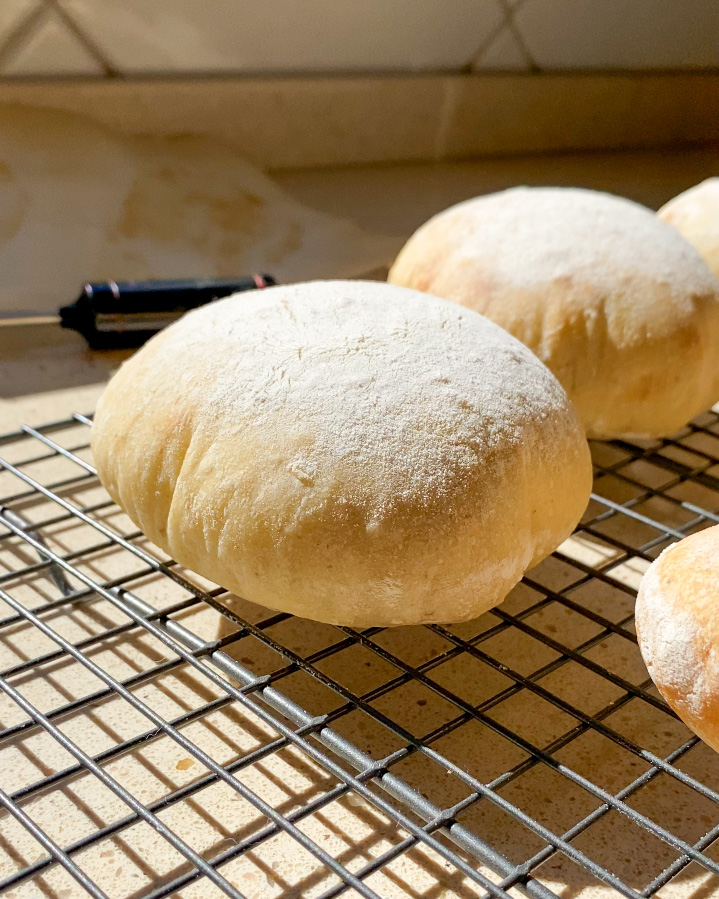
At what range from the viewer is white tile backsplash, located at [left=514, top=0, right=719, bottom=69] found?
1709 mm

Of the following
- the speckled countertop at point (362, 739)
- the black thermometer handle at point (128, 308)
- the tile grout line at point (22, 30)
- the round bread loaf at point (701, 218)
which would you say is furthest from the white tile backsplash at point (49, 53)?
the round bread loaf at point (701, 218)

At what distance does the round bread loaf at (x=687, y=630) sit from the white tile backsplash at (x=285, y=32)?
1155 millimetres

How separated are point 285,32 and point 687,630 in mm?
1242

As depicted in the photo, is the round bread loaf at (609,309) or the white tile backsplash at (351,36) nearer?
the round bread loaf at (609,309)

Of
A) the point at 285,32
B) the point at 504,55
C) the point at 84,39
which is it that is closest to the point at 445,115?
the point at 504,55

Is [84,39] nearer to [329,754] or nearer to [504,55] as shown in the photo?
→ [504,55]

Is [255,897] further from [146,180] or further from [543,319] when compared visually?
[146,180]

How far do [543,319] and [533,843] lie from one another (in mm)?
483

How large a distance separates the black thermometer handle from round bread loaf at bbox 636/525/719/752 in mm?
748

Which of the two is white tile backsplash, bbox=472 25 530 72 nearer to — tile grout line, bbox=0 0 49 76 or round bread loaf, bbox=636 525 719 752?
tile grout line, bbox=0 0 49 76

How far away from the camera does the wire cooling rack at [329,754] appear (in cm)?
50

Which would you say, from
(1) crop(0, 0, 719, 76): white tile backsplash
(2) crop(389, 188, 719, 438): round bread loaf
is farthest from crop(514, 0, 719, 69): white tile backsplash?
(2) crop(389, 188, 719, 438): round bread loaf

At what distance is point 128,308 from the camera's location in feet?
3.78

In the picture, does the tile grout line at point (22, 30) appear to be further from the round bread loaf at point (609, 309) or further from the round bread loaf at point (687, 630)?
the round bread loaf at point (687, 630)
